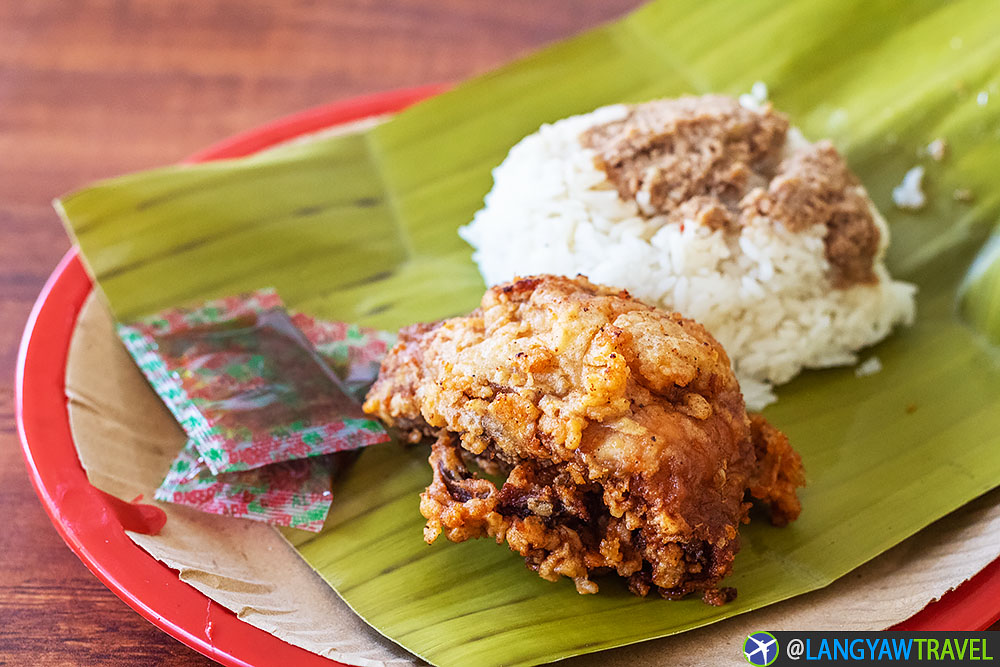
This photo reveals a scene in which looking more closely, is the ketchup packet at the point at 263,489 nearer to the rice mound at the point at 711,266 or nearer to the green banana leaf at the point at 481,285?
the green banana leaf at the point at 481,285

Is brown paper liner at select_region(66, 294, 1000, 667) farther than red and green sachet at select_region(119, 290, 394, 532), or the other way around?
red and green sachet at select_region(119, 290, 394, 532)

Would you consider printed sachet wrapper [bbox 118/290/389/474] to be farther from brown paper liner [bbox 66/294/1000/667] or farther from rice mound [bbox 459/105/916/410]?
rice mound [bbox 459/105/916/410]

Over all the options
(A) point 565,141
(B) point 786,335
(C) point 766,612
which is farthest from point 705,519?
(A) point 565,141

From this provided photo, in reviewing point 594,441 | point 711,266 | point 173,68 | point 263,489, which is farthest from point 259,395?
point 173,68

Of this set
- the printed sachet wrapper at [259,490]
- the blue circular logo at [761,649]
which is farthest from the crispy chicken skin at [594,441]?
the printed sachet wrapper at [259,490]

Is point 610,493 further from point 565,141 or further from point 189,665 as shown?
point 565,141

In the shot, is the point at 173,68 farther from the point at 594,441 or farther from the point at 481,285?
the point at 594,441

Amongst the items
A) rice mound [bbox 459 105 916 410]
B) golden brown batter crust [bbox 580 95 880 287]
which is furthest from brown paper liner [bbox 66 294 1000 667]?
golden brown batter crust [bbox 580 95 880 287]
